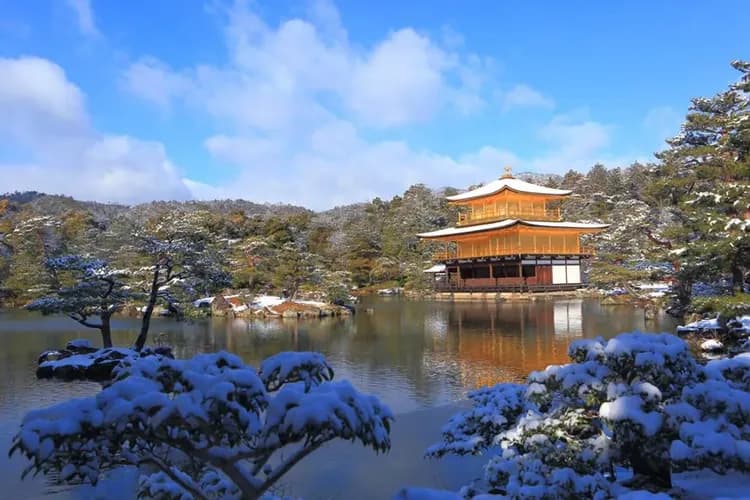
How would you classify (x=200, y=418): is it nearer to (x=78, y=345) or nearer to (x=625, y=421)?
(x=625, y=421)

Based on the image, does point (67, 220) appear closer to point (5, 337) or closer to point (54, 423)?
point (5, 337)

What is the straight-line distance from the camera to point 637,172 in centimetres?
5322

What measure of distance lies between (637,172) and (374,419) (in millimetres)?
56939

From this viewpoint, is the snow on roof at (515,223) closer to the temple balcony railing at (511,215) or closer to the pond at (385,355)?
the temple balcony railing at (511,215)

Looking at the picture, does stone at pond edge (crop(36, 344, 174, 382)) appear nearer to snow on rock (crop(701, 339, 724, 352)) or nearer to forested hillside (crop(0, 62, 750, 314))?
forested hillside (crop(0, 62, 750, 314))

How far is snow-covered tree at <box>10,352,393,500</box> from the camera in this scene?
224 centimetres

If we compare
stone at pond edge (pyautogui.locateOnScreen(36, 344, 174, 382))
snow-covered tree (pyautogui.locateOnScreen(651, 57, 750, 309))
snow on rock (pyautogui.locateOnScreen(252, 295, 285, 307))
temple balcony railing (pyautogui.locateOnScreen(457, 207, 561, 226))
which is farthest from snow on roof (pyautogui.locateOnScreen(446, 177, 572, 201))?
stone at pond edge (pyautogui.locateOnScreen(36, 344, 174, 382))

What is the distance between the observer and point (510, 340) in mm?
14555

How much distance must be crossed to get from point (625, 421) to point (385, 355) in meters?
9.30

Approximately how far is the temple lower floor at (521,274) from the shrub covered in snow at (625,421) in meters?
26.7

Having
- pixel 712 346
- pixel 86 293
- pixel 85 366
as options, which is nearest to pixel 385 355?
pixel 85 366

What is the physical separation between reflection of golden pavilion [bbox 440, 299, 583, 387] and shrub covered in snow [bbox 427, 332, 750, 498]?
5.37 m

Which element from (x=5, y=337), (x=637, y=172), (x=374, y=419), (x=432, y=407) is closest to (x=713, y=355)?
(x=432, y=407)

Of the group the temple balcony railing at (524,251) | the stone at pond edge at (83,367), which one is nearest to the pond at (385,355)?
the stone at pond edge at (83,367)
